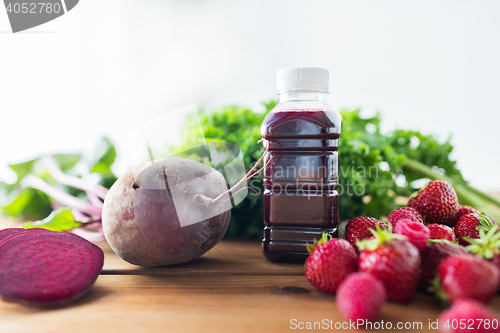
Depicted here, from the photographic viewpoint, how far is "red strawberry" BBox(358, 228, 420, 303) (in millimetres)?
739

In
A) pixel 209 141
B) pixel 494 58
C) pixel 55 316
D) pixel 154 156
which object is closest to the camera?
pixel 55 316

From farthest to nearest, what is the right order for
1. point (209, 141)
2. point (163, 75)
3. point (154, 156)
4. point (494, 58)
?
point (163, 75) → point (494, 58) → point (209, 141) → point (154, 156)

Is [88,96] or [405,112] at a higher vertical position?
[88,96]

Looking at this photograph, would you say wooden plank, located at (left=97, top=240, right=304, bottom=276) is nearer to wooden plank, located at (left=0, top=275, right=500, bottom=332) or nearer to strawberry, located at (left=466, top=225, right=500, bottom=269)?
wooden plank, located at (left=0, top=275, right=500, bottom=332)

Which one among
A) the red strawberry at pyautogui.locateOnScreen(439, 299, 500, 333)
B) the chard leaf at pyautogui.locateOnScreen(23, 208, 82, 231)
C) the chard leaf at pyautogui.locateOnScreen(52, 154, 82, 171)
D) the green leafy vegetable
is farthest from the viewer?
the chard leaf at pyautogui.locateOnScreen(52, 154, 82, 171)

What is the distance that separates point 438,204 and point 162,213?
0.88m

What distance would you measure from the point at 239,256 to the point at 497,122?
2.62 m

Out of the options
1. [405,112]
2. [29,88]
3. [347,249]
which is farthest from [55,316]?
[405,112]

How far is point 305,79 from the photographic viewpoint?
1046 mm

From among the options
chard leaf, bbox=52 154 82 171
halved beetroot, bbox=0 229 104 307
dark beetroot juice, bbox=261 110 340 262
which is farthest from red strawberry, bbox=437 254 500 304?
chard leaf, bbox=52 154 82 171

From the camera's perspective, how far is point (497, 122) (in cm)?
277

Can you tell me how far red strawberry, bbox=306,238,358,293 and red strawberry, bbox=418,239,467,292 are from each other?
0.53 feet

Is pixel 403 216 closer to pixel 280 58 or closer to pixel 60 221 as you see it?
pixel 60 221

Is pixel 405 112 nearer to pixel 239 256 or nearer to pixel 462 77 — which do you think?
pixel 462 77
